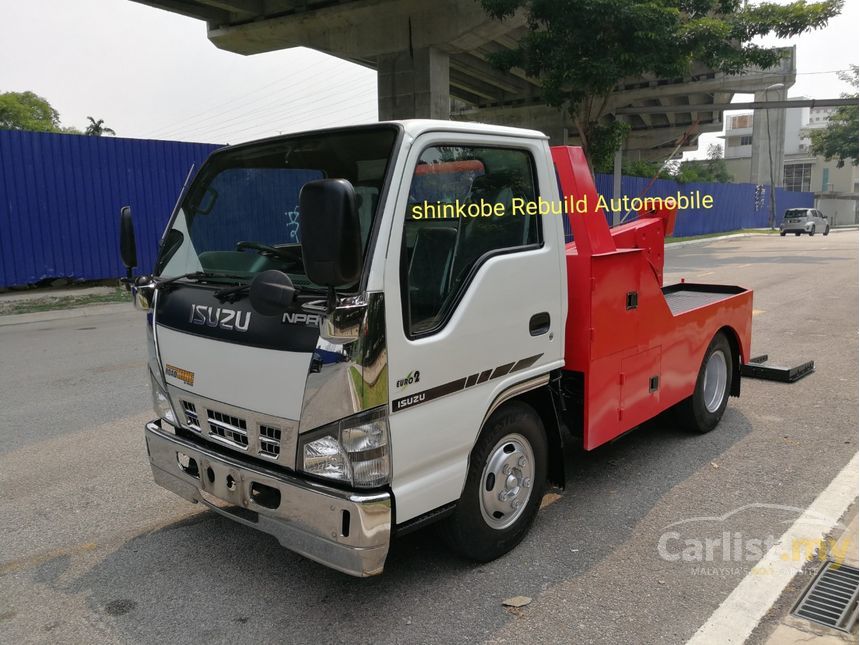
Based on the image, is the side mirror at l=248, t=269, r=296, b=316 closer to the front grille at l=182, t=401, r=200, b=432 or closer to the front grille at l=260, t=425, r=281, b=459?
the front grille at l=260, t=425, r=281, b=459

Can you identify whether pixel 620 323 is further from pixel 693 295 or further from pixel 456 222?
pixel 693 295

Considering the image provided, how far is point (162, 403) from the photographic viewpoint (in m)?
3.43

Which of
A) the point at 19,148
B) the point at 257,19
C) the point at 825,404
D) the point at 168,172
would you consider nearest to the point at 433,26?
the point at 257,19

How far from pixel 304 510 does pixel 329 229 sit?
3.72 ft

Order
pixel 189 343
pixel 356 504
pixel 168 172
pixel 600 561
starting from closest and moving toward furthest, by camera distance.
→ 1. pixel 356 504
2. pixel 189 343
3. pixel 600 561
4. pixel 168 172

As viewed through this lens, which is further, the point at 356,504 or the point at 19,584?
the point at 19,584

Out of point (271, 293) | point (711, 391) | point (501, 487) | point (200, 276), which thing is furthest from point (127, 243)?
point (711, 391)

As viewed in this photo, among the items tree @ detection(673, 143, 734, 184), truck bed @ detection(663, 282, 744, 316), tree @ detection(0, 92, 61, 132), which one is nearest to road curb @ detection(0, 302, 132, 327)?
truck bed @ detection(663, 282, 744, 316)

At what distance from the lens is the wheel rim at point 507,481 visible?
3.22 metres

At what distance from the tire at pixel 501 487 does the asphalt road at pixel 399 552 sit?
138mm

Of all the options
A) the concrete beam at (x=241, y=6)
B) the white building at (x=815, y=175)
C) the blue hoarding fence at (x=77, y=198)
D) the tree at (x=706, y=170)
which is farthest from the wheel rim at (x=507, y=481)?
the white building at (x=815, y=175)

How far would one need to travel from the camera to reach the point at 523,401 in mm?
3469

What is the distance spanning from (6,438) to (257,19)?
18.7 meters

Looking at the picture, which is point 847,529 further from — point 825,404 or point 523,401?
point 825,404
